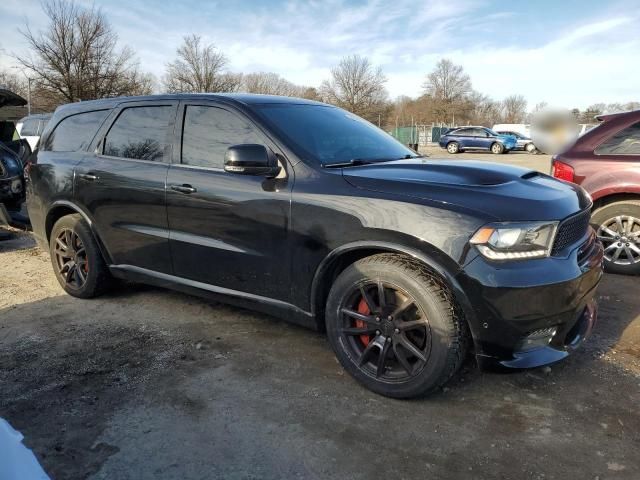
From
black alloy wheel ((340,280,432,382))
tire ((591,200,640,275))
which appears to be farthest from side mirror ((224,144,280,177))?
tire ((591,200,640,275))

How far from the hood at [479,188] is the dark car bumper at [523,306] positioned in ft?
0.84

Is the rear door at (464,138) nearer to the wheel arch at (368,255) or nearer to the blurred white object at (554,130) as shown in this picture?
the blurred white object at (554,130)

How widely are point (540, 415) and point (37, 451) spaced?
8.31 feet

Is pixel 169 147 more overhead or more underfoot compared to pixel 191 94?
more underfoot

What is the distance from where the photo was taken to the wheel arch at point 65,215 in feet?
14.1

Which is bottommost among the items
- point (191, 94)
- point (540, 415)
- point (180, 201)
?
point (540, 415)

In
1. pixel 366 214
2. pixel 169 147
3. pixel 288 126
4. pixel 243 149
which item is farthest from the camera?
pixel 169 147

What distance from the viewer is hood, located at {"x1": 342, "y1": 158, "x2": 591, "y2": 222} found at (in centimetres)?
262

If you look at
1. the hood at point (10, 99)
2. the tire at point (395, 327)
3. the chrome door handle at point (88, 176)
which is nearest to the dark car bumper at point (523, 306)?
the tire at point (395, 327)

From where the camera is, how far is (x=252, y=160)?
304 cm

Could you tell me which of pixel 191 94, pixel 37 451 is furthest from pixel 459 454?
pixel 191 94

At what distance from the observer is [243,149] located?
3051mm

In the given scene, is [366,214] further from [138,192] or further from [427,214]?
[138,192]

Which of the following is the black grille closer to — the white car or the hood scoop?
the hood scoop
